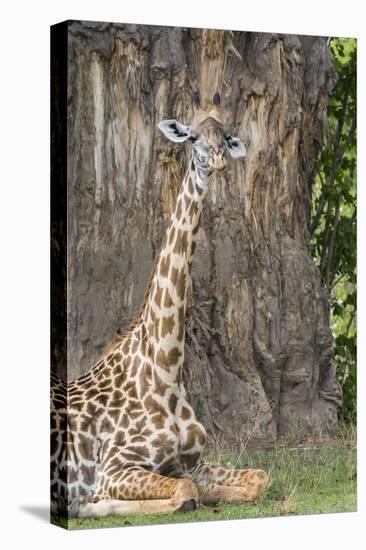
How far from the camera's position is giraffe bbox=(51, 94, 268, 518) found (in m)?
9.81

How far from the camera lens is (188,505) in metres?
9.99

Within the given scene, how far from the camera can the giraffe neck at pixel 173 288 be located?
1011cm

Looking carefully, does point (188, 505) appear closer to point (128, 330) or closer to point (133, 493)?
point (133, 493)

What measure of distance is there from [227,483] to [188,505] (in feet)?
1.42

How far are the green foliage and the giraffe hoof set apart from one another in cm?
161

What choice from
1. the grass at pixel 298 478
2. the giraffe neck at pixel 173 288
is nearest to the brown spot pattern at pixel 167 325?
the giraffe neck at pixel 173 288

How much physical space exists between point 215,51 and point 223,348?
2.08 m

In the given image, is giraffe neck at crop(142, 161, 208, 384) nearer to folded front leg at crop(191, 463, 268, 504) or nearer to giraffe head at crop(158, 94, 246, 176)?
giraffe head at crop(158, 94, 246, 176)

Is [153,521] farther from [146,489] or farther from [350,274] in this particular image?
[350,274]

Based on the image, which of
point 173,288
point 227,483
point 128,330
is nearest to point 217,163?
point 173,288

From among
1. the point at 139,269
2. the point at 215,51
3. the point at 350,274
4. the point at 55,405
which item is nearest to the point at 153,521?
the point at 55,405

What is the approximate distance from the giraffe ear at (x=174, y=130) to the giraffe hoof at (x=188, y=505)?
245 centimetres

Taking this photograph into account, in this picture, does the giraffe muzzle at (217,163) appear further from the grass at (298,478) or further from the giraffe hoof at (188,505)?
the giraffe hoof at (188,505)

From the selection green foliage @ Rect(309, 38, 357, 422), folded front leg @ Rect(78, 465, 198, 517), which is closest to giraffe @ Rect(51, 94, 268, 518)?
folded front leg @ Rect(78, 465, 198, 517)
